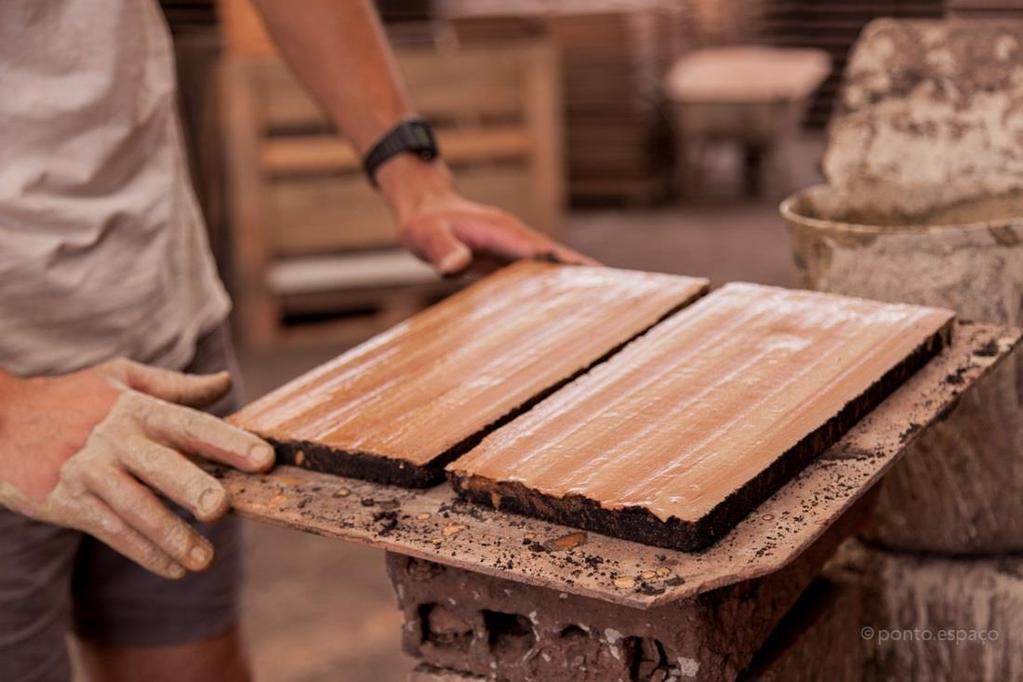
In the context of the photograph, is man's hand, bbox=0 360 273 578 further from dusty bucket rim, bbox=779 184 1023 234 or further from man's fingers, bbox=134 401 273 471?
dusty bucket rim, bbox=779 184 1023 234

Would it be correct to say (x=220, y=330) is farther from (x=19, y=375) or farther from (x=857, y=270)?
(x=857, y=270)

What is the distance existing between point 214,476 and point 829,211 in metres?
1.02

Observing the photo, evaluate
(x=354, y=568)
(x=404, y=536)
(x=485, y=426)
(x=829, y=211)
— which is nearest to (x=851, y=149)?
(x=829, y=211)

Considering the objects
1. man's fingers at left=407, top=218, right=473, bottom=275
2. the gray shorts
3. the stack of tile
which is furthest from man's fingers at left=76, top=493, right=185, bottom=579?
the stack of tile

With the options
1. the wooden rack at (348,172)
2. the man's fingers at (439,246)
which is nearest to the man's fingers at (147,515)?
the man's fingers at (439,246)

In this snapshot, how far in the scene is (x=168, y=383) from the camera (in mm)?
1480

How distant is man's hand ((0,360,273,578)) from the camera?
1.31 m

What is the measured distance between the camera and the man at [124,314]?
135 centimetres

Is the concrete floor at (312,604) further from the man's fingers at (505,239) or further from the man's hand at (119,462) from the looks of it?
the man's hand at (119,462)

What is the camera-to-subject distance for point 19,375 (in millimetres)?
1621

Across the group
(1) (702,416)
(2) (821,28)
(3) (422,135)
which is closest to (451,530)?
(1) (702,416)

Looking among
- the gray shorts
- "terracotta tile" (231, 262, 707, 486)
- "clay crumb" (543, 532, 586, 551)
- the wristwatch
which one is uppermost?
the wristwatch

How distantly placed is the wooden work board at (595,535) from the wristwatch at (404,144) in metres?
0.77

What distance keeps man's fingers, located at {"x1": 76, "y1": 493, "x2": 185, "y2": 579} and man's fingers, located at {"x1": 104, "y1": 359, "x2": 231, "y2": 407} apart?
0.17 meters
